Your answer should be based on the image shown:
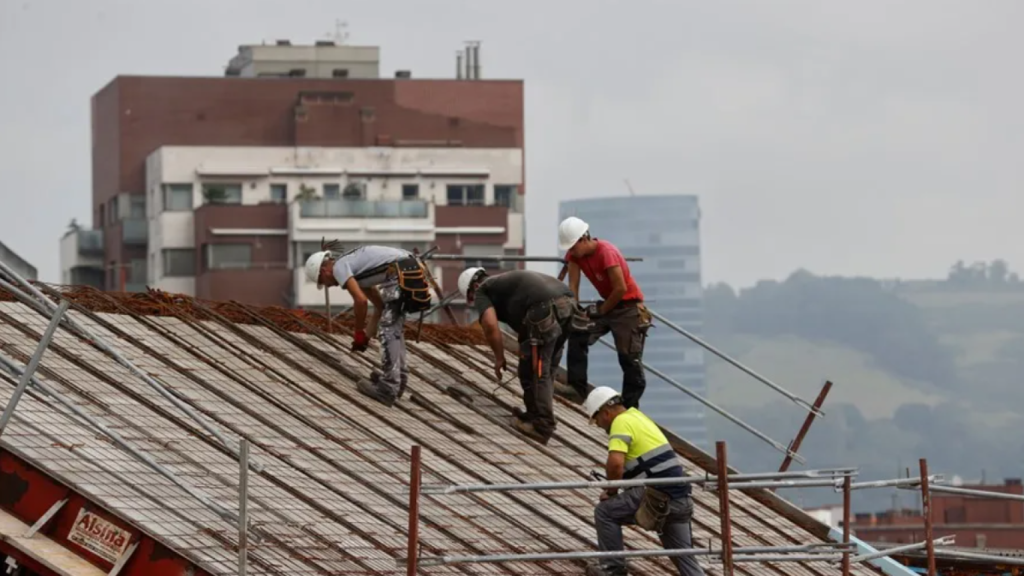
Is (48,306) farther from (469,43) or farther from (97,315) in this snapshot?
(469,43)

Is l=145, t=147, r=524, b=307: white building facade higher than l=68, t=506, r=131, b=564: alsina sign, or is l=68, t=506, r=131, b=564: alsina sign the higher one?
l=145, t=147, r=524, b=307: white building facade

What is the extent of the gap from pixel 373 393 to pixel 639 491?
485 cm

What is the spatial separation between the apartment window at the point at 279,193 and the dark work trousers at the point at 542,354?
95.1 metres

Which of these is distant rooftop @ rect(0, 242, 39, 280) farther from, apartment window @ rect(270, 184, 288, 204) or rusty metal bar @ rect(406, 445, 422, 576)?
apartment window @ rect(270, 184, 288, 204)

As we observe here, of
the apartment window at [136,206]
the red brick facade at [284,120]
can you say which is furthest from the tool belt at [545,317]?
the apartment window at [136,206]

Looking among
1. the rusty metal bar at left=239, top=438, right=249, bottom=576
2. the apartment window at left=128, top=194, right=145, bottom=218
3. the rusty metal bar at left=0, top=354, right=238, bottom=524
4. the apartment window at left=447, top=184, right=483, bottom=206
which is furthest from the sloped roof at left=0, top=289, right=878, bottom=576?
the apartment window at left=128, top=194, right=145, bottom=218

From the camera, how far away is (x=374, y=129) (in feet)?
386

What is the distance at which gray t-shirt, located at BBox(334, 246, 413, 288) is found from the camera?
20.3m

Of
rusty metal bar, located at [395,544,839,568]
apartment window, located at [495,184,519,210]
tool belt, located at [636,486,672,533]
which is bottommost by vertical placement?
rusty metal bar, located at [395,544,839,568]

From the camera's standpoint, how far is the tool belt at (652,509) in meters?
16.3

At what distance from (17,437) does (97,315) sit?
4.79 m

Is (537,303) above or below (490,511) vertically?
above

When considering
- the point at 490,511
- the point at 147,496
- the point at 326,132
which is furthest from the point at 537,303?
the point at 326,132

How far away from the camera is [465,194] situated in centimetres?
11906
